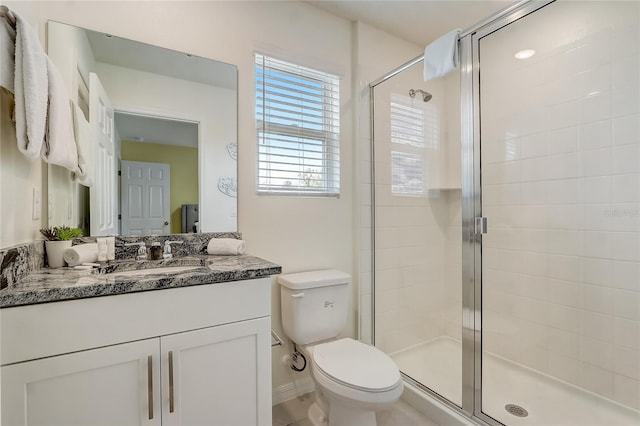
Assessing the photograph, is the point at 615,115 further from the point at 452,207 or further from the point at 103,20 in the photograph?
the point at 103,20

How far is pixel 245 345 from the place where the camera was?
Answer: 1187 millimetres

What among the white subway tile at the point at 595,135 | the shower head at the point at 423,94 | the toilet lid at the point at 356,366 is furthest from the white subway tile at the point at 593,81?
the toilet lid at the point at 356,366

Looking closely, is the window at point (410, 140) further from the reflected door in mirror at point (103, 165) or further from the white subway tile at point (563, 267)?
the reflected door in mirror at point (103, 165)

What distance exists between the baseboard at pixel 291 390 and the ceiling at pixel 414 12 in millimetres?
2429

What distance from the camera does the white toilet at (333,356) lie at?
1.34m

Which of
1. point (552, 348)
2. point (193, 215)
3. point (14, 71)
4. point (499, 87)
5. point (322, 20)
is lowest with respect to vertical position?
point (552, 348)

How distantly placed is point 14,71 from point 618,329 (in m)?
2.85

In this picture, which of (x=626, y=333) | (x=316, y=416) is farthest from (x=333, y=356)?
(x=626, y=333)

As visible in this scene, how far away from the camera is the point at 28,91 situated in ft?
A: 3.20

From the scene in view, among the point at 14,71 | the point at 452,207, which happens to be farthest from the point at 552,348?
the point at 14,71

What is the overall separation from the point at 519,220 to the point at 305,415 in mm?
1777

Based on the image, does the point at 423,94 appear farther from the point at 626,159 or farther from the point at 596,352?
the point at 596,352

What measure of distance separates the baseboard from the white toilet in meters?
0.16

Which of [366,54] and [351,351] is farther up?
[366,54]
